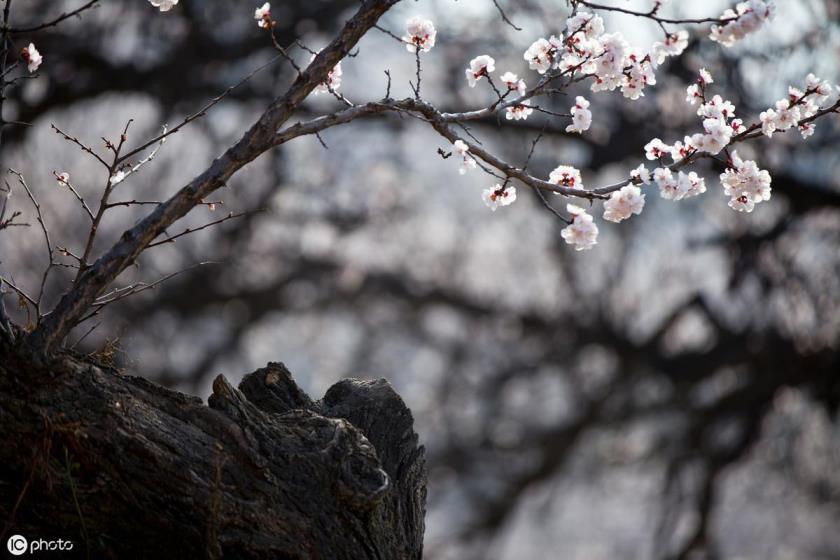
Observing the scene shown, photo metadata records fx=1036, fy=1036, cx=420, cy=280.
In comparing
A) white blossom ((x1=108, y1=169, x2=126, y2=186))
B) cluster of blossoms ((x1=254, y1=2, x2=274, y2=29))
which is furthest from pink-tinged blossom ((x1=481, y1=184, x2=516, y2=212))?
white blossom ((x1=108, y1=169, x2=126, y2=186))

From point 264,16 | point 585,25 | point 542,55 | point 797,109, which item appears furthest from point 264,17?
point 797,109

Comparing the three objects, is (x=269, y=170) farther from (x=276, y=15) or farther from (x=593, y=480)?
(x=593, y=480)

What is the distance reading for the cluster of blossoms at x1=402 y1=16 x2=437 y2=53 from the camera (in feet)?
A: 11.8

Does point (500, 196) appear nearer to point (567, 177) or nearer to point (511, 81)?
point (567, 177)

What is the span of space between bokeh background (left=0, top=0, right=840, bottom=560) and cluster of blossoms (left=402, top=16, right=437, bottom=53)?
535 cm

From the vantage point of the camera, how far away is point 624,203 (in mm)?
3277

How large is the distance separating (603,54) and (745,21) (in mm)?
497

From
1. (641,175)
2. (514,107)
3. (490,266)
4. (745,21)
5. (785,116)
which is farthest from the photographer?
(490,266)

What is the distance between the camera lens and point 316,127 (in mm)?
3246

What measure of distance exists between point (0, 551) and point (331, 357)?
17459 millimetres

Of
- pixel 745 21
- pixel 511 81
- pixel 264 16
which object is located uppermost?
pixel 264 16

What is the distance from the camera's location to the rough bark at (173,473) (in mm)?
2953

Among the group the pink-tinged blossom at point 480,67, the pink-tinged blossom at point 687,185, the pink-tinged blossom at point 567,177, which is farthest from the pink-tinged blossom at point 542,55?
the pink-tinged blossom at point 687,185

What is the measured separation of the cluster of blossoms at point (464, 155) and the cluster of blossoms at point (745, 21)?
2.83 feet
